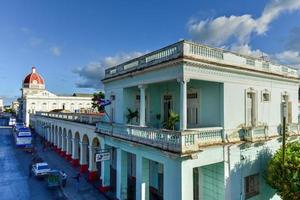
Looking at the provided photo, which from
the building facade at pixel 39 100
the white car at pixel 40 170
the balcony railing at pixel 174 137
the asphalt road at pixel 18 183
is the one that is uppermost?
the building facade at pixel 39 100

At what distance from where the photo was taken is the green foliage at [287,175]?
11555 millimetres

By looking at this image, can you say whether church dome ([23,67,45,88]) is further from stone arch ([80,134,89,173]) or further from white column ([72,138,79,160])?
stone arch ([80,134,89,173])

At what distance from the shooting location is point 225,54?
13.1 metres

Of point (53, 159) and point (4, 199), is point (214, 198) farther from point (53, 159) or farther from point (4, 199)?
point (53, 159)

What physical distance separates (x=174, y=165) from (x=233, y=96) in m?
5.38

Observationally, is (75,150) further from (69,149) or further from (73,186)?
Answer: (73,186)

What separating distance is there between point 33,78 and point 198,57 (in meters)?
78.3

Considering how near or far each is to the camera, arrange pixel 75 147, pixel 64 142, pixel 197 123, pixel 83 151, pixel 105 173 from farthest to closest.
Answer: pixel 64 142
pixel 75 147
pixel 83 151
pixel 105 173
pixel 197 123

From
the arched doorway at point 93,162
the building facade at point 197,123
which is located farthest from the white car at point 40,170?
the building facade at point 197,123

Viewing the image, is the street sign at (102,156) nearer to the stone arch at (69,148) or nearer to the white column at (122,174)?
Result: the white column at (122,174)

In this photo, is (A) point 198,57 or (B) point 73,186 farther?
(B) point 73,186

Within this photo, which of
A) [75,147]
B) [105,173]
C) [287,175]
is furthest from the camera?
[75,147]

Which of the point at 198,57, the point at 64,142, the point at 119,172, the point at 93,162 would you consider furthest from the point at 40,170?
the point at 198,57

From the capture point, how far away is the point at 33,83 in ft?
258
